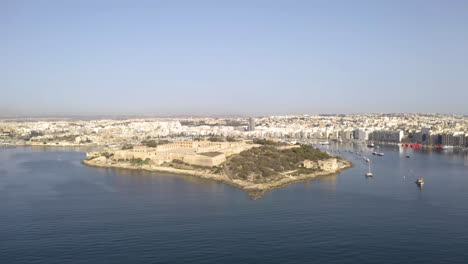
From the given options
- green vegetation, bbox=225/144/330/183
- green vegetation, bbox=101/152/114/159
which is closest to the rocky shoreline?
green vegetation, bbox=225/144/330/183

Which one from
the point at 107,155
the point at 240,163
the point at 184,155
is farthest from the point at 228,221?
the point at 107,155

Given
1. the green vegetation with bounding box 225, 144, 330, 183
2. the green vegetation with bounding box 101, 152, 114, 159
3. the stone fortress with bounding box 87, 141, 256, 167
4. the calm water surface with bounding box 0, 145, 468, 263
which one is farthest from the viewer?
the green vegetation with bounding box 101, 152, 114, 159

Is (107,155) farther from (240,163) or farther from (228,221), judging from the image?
(228,221)

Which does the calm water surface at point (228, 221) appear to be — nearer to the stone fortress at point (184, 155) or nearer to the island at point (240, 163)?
the island at point (240, 163)

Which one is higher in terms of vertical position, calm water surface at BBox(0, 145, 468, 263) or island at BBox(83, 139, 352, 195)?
island at BBox(83, 139, 352, 195)

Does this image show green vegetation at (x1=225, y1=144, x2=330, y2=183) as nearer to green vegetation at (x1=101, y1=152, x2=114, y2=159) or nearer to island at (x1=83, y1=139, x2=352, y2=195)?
island at (x1=83, y1=139, x2=352, y2=195)

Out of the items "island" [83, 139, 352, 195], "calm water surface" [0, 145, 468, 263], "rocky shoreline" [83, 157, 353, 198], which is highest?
"island" [83, 139, 352, 195]

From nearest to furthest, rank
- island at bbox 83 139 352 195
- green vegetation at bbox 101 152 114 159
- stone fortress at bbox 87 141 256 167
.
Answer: island at bbox 83 139 352 195, stone fortress at bbox 87 141 256 167, green vegetation at bbox 101 152 114 159

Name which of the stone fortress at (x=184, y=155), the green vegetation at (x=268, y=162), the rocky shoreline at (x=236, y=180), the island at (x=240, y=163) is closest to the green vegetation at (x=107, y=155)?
the island at (x=240, y=163)
